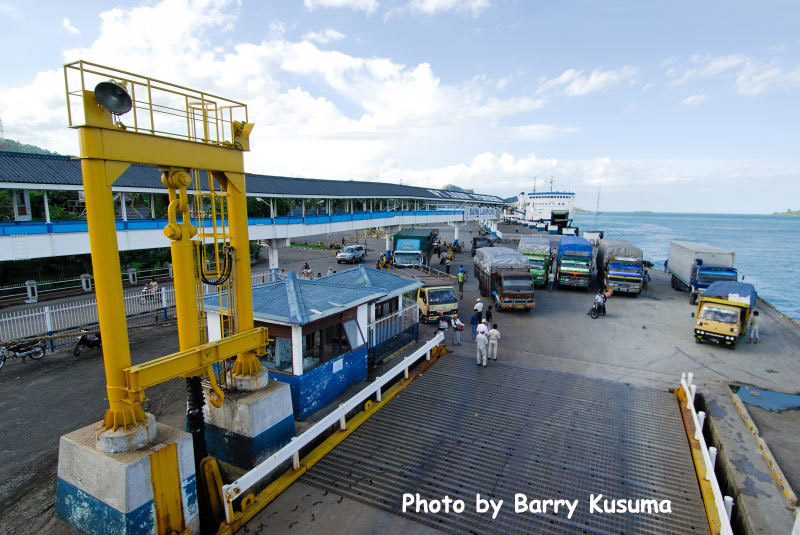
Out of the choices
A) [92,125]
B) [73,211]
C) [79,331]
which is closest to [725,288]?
[92,125]

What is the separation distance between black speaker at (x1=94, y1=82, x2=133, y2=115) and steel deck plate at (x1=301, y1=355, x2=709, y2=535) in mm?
7048

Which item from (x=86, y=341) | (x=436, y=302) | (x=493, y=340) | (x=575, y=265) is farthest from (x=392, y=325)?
(x=575, y=265)

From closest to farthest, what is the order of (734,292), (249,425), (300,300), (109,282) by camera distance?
(109,282) < (249,425) < (300,300) < (734,292)

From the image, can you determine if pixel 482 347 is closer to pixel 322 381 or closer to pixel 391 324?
pixel 391 324

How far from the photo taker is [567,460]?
27.9 ft

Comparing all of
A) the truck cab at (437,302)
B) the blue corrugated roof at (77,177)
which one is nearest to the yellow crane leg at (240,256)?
the blue corrugated roof at (77,177)

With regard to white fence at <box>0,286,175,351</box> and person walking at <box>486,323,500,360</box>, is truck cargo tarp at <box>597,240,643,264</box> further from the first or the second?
white fence at <box>0,286,175,351</box>

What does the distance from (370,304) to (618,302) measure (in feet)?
59.0

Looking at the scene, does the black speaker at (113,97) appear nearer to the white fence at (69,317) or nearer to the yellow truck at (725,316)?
the white fence at (69,317)

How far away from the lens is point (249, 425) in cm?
820

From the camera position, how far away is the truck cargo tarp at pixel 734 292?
16.5 m

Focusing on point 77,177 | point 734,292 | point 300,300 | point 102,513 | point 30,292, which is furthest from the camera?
point 30,292

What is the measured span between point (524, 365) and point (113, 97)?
12909 millimetres

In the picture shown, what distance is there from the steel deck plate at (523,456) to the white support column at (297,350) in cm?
208
